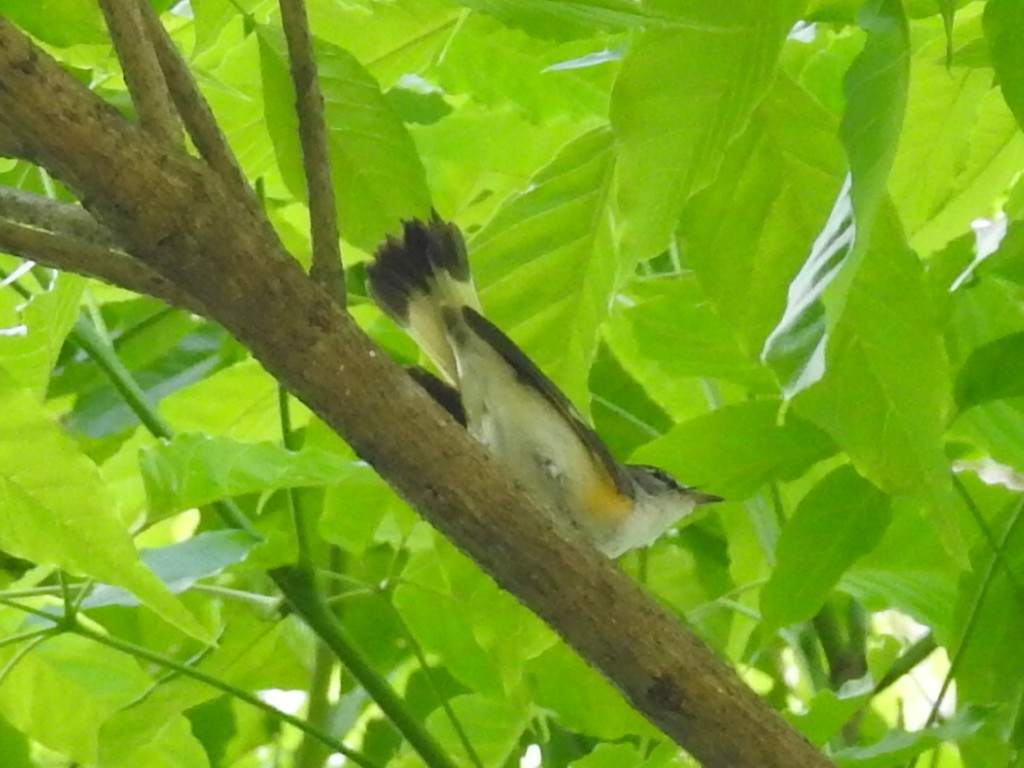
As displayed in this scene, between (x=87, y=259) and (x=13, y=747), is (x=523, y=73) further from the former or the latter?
(x=13, y=747)

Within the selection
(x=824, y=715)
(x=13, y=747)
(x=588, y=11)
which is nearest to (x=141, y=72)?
(x=588, y=11)

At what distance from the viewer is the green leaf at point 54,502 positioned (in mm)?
401

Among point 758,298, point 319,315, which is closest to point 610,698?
point 758,298

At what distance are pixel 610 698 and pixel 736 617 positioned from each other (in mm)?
125

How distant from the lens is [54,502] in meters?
0.41

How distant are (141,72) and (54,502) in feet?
0.49

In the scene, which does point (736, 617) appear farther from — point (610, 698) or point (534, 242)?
point (534, 242)

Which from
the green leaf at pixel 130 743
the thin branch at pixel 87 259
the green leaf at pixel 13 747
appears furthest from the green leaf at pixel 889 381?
the green leaf at pixel 13 747

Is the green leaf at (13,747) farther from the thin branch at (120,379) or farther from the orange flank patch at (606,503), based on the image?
the orange flank patch at (606,503)

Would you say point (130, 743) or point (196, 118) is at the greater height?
point (196, 118)

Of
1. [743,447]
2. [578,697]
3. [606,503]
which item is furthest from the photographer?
[606,503]

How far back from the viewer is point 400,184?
48 centimetres

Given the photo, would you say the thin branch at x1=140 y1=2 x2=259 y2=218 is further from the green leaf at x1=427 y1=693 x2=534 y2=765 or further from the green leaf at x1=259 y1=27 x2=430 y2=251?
the green leaf at x1=427 y1=693 x2=534 y2=765

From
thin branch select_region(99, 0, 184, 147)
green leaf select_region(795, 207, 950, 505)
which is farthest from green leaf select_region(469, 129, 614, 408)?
thin branch select_region(99, 0, 184, 147)
